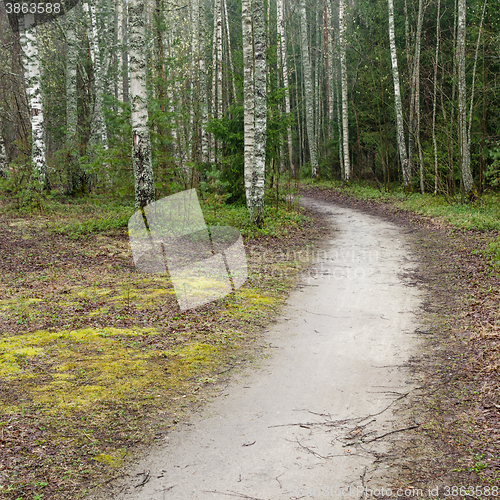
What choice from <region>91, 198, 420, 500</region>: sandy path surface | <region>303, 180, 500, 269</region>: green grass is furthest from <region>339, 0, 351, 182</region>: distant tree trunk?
<region>91, 198, 420, 500</region>: sandy path surface

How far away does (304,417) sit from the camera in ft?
13.9

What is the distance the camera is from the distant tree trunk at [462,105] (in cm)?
1535

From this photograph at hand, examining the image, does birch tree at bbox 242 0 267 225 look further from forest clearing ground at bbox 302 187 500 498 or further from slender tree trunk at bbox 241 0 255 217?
forest clearing ground at bbox 302 187 500 498

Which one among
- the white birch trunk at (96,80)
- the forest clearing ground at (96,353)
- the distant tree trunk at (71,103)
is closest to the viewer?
the forest clearing ground at (96,353)

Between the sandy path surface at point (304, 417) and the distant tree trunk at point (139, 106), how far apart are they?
213 inches

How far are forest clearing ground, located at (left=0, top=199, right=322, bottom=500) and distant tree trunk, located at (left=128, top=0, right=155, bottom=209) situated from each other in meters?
1.66

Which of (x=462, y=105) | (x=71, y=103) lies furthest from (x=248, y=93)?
(x=71, y=103)

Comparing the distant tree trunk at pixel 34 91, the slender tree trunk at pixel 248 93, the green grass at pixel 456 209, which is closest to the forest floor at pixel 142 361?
the green grass at pixel 456 209

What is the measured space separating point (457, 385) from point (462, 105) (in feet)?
44.9

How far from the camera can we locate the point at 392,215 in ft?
56.7

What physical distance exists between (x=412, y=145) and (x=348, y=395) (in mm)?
20552

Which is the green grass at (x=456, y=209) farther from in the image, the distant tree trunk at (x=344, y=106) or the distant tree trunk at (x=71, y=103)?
the distant tree trunk at (x=71, y=103)

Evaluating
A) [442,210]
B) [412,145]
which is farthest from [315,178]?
[442,210]

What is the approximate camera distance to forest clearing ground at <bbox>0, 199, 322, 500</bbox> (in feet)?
12.0
